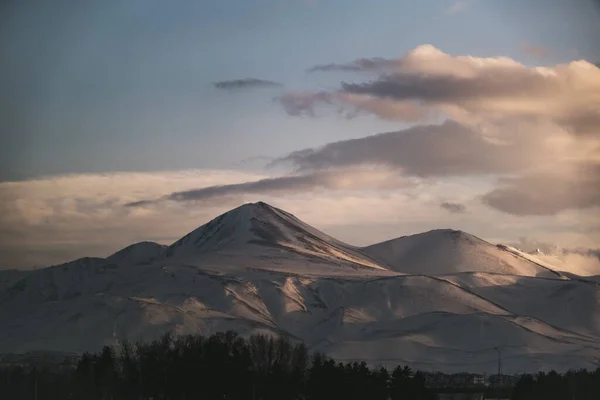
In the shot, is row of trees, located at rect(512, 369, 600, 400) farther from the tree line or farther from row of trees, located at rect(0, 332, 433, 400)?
row of trees, located at rect(0, 332, 433, 400)

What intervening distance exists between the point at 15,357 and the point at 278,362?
89665mm

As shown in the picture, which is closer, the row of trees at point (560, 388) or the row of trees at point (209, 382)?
the row of trees at point (209, 382)

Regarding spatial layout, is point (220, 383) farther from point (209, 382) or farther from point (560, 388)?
point (560, 388)

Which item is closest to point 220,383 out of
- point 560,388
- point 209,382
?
point 209,382

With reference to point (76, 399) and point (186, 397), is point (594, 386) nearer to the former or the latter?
point (186, 397)

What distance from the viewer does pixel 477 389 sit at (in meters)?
149

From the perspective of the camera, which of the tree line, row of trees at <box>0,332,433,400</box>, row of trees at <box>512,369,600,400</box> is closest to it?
row of trees at <box>0,332,433,400</box>

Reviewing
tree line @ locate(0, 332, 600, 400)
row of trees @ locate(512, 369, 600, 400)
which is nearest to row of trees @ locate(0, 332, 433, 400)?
tree line @ locate(0, 332, 600, 400)

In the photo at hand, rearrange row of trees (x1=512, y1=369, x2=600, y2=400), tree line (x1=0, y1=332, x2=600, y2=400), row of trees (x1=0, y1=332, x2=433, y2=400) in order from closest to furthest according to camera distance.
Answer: row of trees (x1=0, y1=332, x2=433, y2=400)
tree line (x1=0, y1=332, x2=600, y2=400)
row of trees (x1=512, y1=369, x2=600, y2=400)

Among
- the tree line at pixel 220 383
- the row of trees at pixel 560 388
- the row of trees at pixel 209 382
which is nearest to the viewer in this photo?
the row of trees at pixel 209 382

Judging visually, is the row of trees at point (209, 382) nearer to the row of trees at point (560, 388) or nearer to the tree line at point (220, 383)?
the tree line at point (220, 383)

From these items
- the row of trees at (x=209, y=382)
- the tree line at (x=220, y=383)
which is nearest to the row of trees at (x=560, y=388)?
the tree line at (x=220, y=383)

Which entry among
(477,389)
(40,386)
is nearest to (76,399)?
(40,386)

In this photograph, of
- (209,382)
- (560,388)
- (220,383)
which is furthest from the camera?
(560,388)
